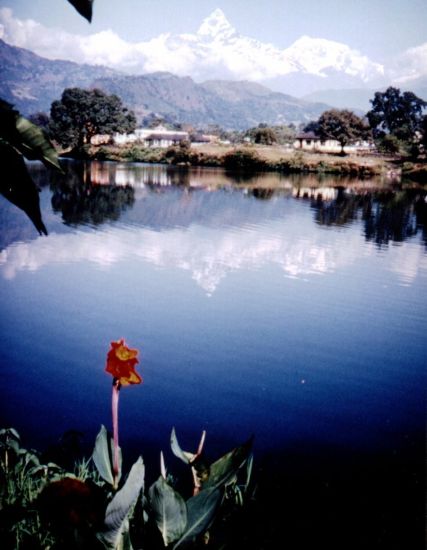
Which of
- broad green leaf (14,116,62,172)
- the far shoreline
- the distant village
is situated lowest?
broad green leaf (14,116,62,172)

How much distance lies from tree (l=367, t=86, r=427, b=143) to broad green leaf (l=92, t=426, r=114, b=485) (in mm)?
48010

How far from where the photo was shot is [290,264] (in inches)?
384

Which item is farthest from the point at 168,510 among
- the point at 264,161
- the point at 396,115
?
the point at 396,115

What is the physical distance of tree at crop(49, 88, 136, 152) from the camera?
54.3m

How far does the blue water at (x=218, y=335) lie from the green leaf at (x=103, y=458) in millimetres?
1919

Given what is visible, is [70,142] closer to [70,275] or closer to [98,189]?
[98,189]

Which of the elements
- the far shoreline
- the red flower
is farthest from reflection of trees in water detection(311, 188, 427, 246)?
the far shoreline

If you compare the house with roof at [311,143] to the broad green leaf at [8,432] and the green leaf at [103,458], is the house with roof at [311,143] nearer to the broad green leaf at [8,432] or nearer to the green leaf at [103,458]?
the broad green leaf at [8,432]

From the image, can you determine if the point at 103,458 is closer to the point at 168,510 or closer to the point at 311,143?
the point at 168,510

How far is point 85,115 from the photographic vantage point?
55812 millimetres

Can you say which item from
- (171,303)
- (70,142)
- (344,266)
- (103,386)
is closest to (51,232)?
(171,303)

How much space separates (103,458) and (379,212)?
1883cm

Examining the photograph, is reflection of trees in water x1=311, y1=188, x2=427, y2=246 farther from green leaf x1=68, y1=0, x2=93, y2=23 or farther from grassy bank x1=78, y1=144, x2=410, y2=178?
grassy bank x1=78, y1=144, x2=410, y2=178

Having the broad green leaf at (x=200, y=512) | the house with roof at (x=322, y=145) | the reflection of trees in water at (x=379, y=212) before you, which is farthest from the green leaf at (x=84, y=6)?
→ the house with roof at (x=322, y=145)
